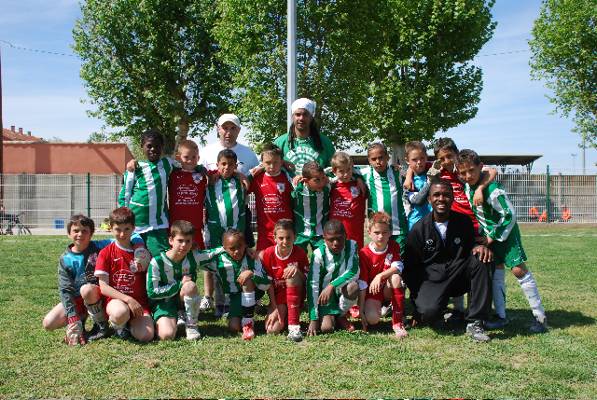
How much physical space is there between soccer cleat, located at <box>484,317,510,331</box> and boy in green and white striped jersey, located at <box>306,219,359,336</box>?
1.23 meters

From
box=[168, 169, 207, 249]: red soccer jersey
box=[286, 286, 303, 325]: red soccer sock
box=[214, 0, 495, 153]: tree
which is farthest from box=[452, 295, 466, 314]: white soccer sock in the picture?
box=[214, 0, 495, 153]: tree

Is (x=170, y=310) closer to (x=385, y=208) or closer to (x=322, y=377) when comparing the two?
(x=322, y=377)

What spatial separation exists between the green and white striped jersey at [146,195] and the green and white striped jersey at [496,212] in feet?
9.66

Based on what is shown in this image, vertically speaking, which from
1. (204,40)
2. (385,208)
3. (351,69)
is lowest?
(385,208)

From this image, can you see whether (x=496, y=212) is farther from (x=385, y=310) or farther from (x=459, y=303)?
(x=385, y=310)

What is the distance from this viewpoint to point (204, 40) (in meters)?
22.6

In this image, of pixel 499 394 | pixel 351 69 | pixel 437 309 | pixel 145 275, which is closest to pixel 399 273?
pixel 437 309

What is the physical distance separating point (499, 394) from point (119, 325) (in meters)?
3.05

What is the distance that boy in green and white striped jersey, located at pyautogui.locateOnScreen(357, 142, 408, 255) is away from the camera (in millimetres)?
5614

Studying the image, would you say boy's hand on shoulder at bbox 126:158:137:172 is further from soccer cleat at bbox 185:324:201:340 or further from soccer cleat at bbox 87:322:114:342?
soccer cleat at bbox 185:324:201:340

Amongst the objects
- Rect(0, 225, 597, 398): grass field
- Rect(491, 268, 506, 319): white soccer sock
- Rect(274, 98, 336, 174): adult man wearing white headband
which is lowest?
Rect(0, 225, 597, 398): grass field

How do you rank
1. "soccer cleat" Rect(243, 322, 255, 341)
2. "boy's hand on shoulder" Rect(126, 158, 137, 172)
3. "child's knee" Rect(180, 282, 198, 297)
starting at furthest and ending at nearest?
"boy's hand on shoulder" Rect(126, 158, 137, 172) < "child's knee" Rect(180, 282, 198, 297) < "soccer cleat" Rect(243, 322, 255, 341)

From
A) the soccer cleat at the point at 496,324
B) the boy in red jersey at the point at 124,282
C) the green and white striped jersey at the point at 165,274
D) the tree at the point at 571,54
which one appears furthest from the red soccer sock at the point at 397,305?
the tree at the point at 571,54

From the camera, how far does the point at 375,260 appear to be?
530 centimetres
